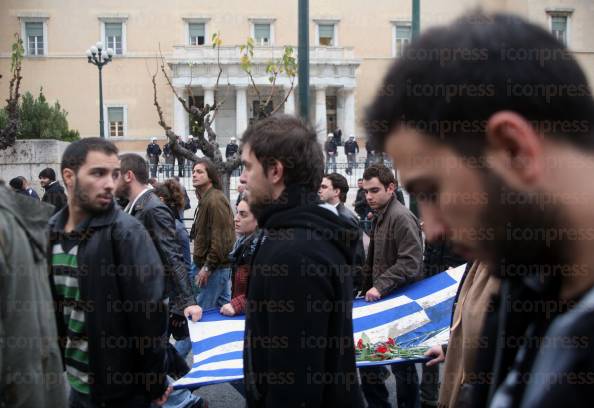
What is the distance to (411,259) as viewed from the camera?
534 cm

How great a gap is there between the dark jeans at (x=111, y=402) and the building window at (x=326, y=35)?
179 ft

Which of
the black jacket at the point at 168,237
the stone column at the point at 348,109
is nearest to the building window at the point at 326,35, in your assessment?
the stone column at the point at 348,109

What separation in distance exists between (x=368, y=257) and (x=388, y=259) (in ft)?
0.85

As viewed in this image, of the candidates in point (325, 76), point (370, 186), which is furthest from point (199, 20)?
point (370, 186)

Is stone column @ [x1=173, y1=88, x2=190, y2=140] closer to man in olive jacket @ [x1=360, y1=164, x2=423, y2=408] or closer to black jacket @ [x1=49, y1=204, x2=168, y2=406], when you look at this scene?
man in olive jacket @ [x1=360, y1=164, x2=423, y2=408]

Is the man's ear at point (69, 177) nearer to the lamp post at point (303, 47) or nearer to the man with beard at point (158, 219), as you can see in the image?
the man with beard at point (158, 219)

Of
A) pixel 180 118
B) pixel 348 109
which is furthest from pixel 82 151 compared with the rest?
pixel 348 109

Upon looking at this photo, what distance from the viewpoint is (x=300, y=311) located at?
94.3 inches

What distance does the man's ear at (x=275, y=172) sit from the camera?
8.64 ft

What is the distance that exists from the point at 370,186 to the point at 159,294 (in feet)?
9.02

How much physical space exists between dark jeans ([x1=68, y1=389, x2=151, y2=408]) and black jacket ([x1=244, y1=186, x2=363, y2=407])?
2.99 feet

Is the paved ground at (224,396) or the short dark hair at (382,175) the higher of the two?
the short dark hair at (382,175)

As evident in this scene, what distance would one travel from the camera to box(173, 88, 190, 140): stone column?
169ft

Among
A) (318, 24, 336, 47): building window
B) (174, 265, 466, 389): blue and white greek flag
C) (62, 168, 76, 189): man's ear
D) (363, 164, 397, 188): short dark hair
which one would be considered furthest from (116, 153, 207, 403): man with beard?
(318, 24, 336, 47): building window
